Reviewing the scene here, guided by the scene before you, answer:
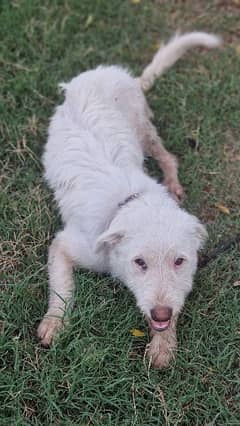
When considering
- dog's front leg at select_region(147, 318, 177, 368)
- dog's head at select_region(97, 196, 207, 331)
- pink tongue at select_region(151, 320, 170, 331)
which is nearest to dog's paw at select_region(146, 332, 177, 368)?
dog's front leg at select_region(147, 318, 177, 368)

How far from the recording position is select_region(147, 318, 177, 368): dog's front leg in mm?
3998

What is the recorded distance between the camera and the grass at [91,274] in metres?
3.82

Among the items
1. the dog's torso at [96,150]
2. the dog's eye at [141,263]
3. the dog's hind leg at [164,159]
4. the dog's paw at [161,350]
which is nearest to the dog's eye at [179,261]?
the dog's eye at [141,263]

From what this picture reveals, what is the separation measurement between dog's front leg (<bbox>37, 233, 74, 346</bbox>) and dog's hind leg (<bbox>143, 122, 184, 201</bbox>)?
1.19m

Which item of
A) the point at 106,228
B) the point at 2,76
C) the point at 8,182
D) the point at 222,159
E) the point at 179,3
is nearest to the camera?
the point at 106,228

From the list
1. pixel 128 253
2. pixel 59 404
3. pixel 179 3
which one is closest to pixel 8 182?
pixel 128 253

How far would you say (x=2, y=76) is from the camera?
19.8 ft

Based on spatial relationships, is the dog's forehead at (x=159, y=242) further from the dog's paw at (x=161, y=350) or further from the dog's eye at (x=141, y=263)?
the dog's paw at (x=161, y=350)

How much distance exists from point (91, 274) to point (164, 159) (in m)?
1.38

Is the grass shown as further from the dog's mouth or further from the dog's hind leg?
the dog's mouth

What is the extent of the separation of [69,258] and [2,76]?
7.55ft

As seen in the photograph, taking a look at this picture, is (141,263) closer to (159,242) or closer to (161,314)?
(159,242)

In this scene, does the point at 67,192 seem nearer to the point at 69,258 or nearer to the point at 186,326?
the point at 69,258

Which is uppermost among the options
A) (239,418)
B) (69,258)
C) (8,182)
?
(239,418)
